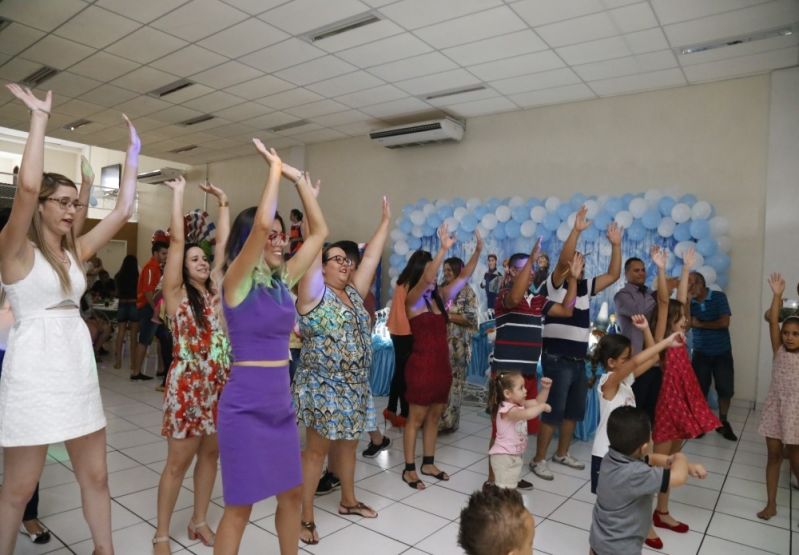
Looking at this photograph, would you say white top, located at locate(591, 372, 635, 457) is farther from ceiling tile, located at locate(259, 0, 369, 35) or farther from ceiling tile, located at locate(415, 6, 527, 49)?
ceiling tile, located at locate(259, 0, 369, 35)

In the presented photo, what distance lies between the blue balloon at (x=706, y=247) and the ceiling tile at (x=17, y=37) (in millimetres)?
6960

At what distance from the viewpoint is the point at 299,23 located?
482 centimetres

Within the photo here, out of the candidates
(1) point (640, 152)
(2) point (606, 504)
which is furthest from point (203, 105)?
(2) point (606, 504)

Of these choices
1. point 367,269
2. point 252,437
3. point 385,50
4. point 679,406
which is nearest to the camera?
point 252,437

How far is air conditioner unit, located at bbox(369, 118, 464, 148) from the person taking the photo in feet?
23.6

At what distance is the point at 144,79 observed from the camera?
6379mm

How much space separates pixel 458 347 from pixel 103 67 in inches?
204

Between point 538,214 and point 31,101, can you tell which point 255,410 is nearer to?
point 31,101

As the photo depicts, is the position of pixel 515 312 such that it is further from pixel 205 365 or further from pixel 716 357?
pixel 716 357

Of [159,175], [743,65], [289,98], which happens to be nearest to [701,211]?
[743,65]

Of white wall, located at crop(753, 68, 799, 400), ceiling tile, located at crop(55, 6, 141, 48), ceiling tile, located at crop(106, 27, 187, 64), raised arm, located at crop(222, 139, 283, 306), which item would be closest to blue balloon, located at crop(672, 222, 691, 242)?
white wall, located at crop(753, 68, 799, 400)

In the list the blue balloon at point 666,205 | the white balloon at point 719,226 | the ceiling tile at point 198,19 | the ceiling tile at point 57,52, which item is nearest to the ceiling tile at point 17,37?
the ceiling tile at point 57,52

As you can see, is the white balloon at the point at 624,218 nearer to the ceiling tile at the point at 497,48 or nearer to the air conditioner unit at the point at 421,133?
the ceiling tile at the point at 497,48

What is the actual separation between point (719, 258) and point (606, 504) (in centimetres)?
439
